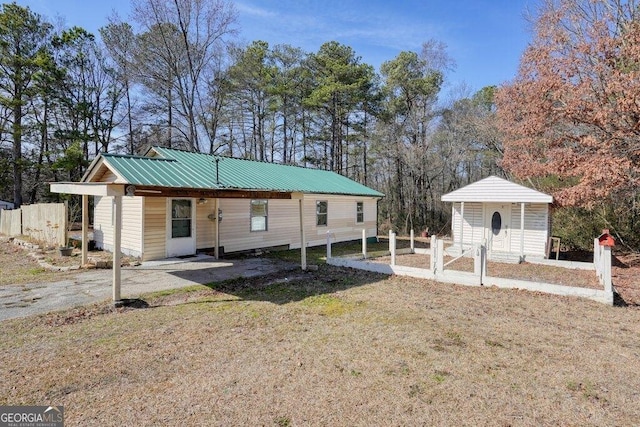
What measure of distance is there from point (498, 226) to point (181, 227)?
11810 mm

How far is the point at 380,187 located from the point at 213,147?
14.1m

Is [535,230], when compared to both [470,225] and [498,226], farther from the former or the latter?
[470,225]

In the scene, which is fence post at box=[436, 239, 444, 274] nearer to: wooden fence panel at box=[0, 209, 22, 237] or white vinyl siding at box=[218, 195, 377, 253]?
white vinyl siding at box=[218, 195, 377, 253]

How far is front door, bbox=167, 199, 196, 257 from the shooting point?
10328 mm

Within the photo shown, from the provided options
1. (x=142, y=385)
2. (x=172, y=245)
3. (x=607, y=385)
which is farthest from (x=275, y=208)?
(x=607, y=385)

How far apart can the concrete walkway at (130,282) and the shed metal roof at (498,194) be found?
7.62 m

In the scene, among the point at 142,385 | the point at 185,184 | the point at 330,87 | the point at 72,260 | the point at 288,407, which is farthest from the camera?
the point at 330,87

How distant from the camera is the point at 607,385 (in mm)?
3443

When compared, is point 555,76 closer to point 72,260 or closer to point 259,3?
point 259,3

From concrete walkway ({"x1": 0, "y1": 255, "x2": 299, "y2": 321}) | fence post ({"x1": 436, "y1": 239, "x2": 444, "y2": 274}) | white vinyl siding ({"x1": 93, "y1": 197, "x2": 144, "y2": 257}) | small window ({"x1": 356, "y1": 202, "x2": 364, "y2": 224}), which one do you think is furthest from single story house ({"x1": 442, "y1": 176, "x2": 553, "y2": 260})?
white vinyl siding ({"x1": 93, "y1": 197, "x2": 144, "y2": 257})

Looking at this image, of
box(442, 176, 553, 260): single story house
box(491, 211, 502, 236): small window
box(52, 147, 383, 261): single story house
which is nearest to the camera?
box(52, 147, 383, 261): single story house

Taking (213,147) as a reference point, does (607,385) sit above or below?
below

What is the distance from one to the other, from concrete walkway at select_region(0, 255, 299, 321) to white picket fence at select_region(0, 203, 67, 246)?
4.12 metres

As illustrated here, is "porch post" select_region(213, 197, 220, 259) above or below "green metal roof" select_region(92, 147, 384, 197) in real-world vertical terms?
below
